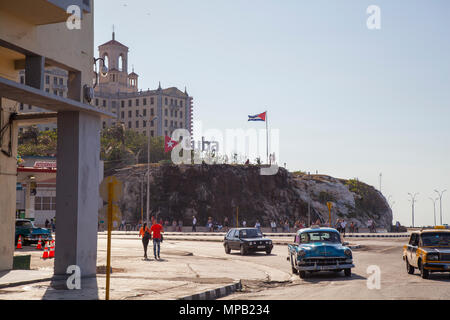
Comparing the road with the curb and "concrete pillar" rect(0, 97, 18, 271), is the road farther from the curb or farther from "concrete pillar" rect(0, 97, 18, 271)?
"concrete pillar" rect(0, 97, 18, 271)

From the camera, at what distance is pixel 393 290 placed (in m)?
14.7

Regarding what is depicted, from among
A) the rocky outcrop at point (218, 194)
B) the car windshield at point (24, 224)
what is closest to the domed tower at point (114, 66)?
the rocky outcrop at point (218, 194)

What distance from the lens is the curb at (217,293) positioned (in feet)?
45.5

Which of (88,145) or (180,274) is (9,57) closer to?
(88,145)

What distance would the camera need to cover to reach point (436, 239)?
18766mm

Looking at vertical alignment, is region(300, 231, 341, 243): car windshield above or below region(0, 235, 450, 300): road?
above

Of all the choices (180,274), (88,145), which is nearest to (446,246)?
(180,274)

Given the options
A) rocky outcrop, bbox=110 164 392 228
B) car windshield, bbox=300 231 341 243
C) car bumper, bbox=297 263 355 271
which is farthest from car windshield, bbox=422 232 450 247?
rocky outcrop, bbox=110 164 392 228

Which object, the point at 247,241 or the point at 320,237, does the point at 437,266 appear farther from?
the point at 247,241

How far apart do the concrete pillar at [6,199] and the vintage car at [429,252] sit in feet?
43.1

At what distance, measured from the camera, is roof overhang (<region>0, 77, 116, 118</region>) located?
Answer: 620 inches

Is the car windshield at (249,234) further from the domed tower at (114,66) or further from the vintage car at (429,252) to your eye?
the domed tower at (114,66)

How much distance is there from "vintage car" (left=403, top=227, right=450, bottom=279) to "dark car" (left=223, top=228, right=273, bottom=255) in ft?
42.1
